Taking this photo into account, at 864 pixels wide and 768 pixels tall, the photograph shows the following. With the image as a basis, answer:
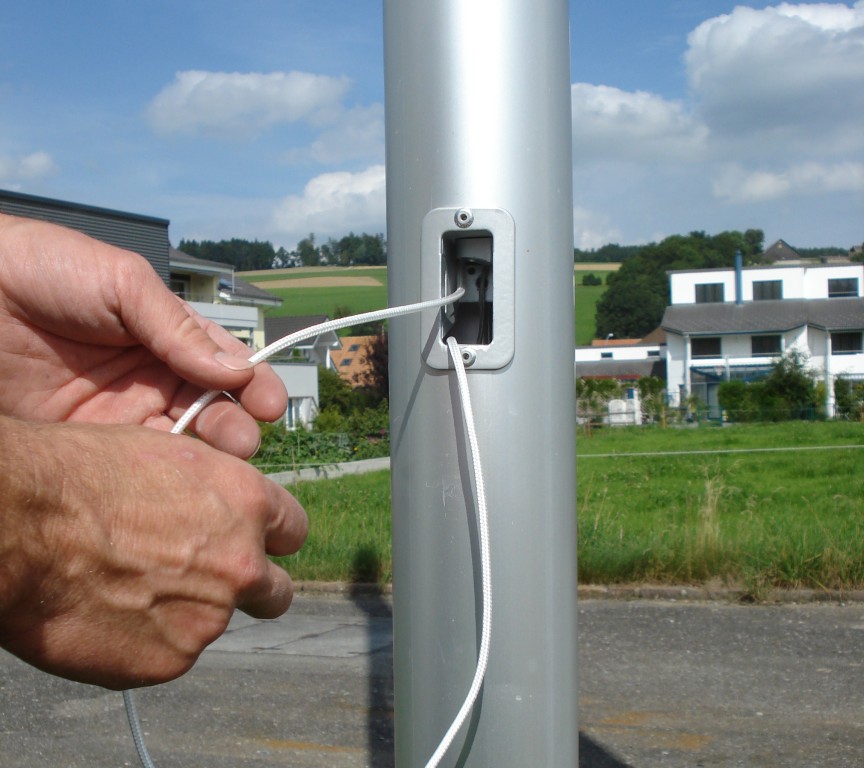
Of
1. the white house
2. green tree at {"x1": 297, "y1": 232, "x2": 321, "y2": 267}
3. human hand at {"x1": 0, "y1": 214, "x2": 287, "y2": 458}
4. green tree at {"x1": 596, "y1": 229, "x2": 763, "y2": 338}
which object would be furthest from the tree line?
human hand at {"x1": 0, "y1": 214, "x2": 287, "y2": 458}

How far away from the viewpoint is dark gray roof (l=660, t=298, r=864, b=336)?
195 ft

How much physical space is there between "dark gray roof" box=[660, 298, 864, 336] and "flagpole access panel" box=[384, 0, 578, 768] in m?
60.6

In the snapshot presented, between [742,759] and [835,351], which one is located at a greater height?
[835,351]

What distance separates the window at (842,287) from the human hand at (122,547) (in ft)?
229

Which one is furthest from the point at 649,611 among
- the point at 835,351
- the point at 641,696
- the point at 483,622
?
the point at 835,351

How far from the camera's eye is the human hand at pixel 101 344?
4.95 feet

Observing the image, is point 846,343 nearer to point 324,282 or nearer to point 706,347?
point 706,347

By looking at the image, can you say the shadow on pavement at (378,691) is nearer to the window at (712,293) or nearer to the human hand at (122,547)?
the human hand at (122,547)

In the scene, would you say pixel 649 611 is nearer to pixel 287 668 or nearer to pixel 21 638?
pixel 287 668

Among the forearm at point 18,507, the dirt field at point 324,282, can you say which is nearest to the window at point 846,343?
the dirt field at point 324,282

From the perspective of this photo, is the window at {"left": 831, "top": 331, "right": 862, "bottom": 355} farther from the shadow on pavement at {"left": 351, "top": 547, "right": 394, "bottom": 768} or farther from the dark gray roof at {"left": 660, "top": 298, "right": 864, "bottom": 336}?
the shadow on pavement at {"left": 351, "top": 547, "right": 394, "bottom": 768}

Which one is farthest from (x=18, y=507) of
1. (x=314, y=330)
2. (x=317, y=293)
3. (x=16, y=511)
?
(x=317, y=293)

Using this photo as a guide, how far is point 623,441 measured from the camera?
→ 2884 cm

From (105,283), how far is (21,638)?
0.71 m
